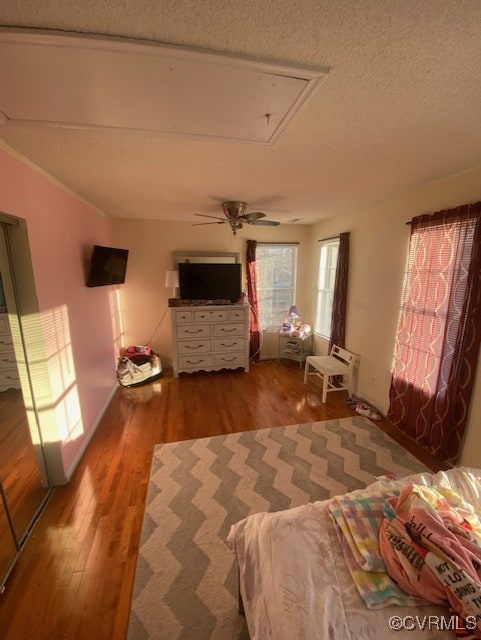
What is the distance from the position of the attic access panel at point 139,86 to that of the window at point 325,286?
2971mm

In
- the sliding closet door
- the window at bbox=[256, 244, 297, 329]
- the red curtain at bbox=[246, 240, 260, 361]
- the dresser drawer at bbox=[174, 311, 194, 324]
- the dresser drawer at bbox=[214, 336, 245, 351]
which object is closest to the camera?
the sliding closet door

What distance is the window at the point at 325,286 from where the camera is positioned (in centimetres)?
396

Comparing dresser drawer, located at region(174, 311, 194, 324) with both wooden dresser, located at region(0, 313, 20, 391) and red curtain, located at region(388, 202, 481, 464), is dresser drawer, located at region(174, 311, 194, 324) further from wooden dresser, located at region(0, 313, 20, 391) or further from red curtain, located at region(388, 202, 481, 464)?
red curtain, located at region(388, 202, 481, 464)

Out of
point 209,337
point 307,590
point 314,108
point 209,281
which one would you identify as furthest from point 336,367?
point 314,108

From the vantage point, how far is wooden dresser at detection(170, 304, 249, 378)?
12.4 ft

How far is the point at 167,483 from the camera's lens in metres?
1.97

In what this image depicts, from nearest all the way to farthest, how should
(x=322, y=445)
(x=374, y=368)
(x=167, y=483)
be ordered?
(x=167, y=483) → (x=322, y=445) → (x=374, y=368)

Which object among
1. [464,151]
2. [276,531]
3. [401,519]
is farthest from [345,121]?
[276,531]

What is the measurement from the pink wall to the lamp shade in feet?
3.43

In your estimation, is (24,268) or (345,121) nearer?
(345,121)

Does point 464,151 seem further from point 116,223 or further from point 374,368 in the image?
point 116,223

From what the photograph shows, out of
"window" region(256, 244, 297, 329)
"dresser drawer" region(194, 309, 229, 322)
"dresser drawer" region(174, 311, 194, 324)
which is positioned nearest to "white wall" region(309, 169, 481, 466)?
"window" region(256, 244, 297, 329)

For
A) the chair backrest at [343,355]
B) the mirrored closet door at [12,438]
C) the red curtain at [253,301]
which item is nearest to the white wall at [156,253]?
the red curtain at [253,301]

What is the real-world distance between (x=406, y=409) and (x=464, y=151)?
7.09 feet
